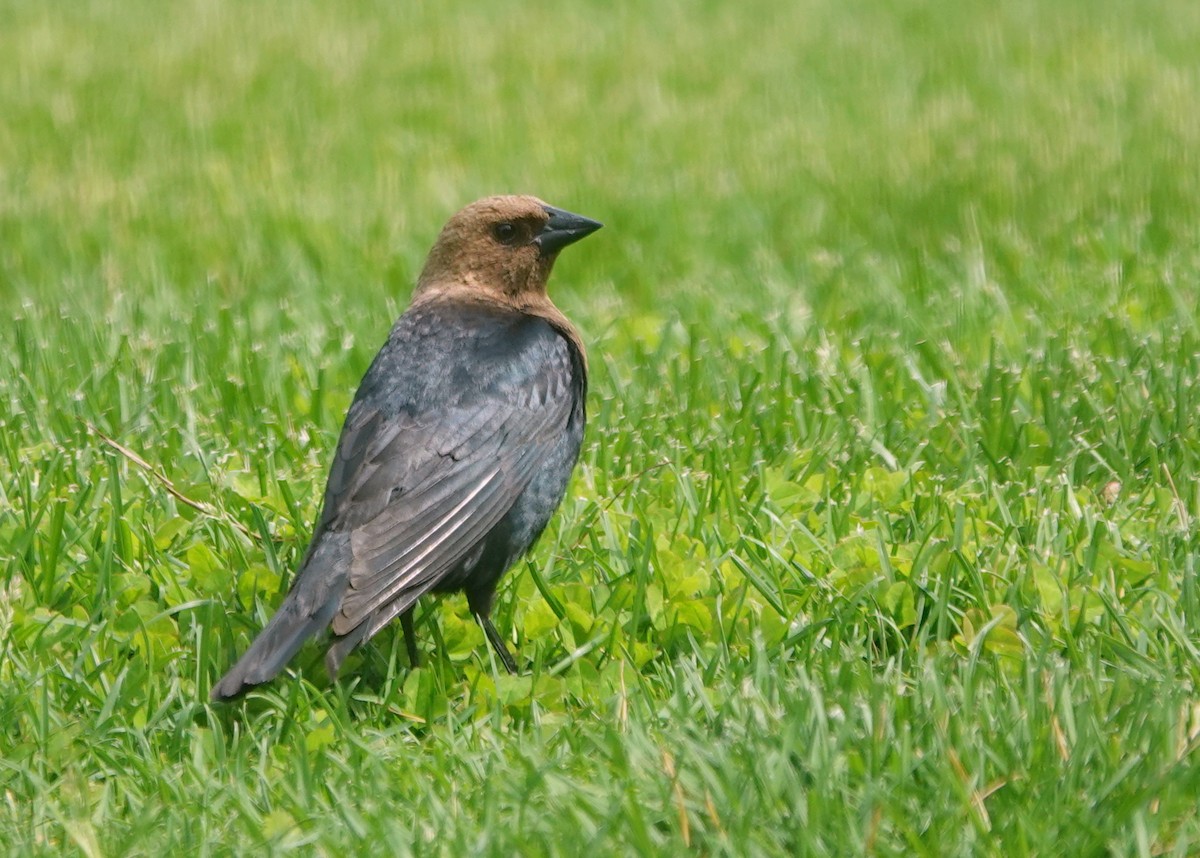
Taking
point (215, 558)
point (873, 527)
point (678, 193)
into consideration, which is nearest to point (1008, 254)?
point (678, 193)

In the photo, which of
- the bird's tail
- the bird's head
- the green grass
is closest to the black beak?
the bird's head

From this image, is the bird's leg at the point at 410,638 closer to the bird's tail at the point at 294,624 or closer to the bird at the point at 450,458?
the bird at the point at 450,458

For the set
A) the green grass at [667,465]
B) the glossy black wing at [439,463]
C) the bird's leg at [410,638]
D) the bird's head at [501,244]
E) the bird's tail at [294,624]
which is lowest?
the bird's leg at [410,638]

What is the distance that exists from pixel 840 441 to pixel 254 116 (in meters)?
5.44

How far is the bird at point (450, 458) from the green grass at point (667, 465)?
0.48 ft

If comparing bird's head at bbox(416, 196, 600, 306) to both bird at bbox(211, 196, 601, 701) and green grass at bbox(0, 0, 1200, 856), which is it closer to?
bird at bbox(211, 196, 601, 701)

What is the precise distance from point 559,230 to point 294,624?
66.1 inches

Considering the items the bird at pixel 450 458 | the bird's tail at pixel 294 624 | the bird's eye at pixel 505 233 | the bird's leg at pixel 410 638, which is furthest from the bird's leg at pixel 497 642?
the bird's eye at pixel 505 233

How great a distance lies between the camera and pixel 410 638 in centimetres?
393

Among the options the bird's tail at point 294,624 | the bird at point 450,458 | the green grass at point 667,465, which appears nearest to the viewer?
the green grass at point 667,465

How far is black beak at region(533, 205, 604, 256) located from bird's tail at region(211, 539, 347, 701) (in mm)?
1350

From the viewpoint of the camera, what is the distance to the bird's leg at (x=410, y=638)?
154 inches

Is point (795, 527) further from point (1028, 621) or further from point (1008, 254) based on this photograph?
point (1008, 254)

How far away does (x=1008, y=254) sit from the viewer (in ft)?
22.2
